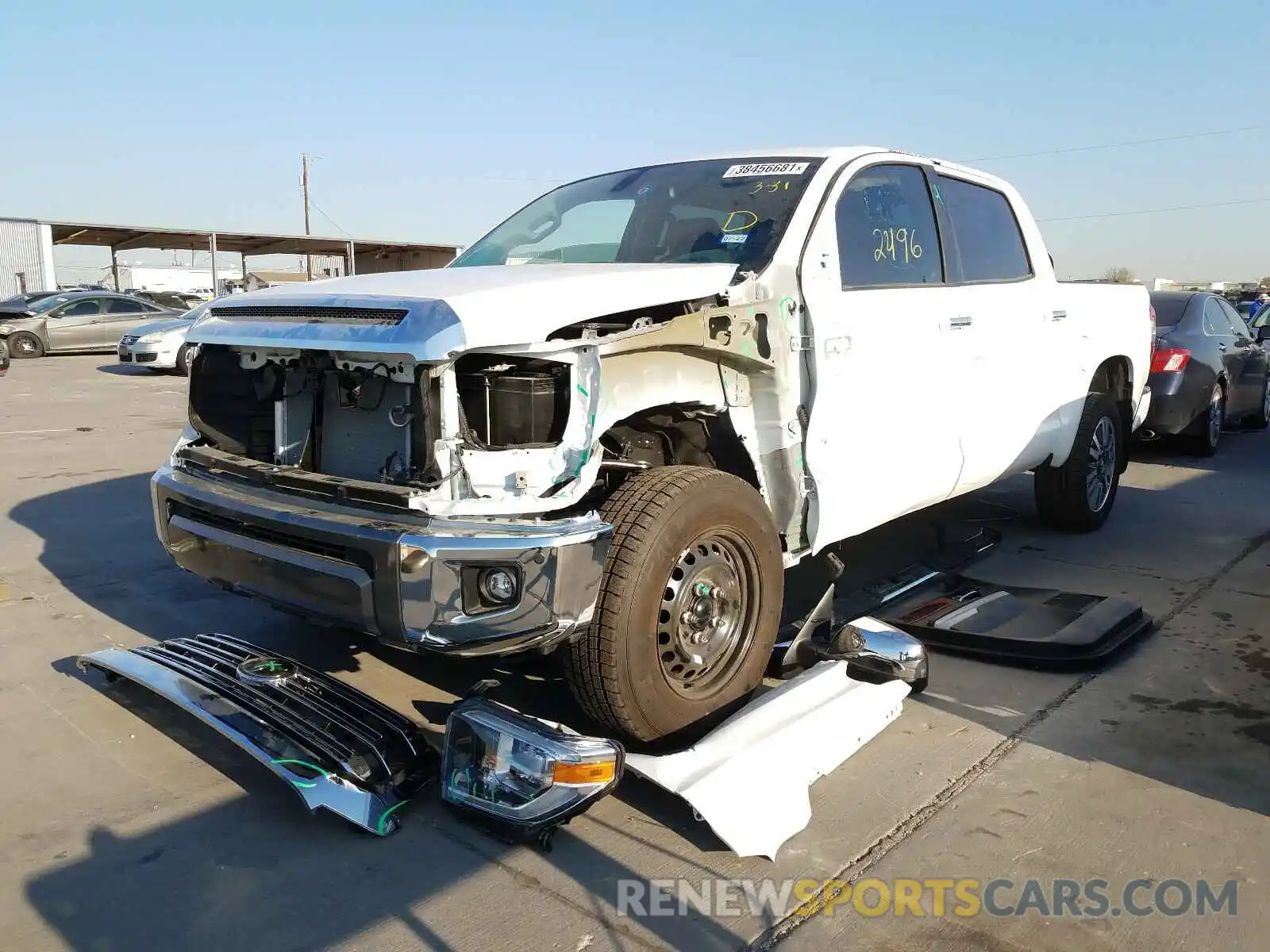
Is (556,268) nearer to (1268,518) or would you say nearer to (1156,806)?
(1156,806)

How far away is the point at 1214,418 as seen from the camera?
909cm

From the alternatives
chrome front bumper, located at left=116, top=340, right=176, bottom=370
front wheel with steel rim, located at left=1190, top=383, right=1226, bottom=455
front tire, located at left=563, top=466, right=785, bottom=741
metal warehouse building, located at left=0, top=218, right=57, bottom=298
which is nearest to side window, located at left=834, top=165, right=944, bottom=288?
front tire, located at left=563, top=466, right=785, bottom=741

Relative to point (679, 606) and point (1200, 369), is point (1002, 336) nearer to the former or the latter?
point (679, 606)

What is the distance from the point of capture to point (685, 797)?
8.84ft

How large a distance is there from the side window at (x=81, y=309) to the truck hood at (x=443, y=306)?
65.3ft

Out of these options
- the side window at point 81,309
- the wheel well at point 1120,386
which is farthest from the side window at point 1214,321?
the side window at point 81,309

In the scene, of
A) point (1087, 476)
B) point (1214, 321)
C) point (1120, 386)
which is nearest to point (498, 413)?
point (1087, 476)

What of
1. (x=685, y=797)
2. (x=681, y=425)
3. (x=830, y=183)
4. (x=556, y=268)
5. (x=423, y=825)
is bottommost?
(x=423, y=825)

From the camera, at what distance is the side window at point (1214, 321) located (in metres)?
9.20

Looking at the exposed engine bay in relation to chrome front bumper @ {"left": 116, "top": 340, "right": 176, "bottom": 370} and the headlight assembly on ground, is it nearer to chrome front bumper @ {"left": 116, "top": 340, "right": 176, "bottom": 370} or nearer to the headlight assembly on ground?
the headlight assembly on ground

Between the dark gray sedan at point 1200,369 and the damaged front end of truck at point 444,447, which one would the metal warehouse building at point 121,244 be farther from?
the damaged front end of truck at point 444,447

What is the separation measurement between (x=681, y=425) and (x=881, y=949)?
1.85m

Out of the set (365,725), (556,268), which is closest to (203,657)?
(365,725)

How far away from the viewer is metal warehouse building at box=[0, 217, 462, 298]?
30.2 metres
